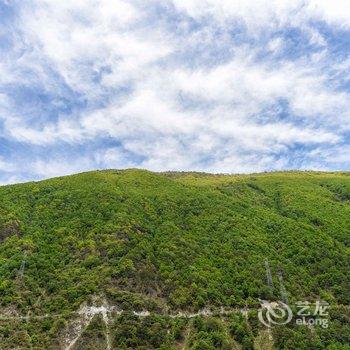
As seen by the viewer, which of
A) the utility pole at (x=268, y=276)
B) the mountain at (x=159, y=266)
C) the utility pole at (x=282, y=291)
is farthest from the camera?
the utility pole at (x=268, y=276)

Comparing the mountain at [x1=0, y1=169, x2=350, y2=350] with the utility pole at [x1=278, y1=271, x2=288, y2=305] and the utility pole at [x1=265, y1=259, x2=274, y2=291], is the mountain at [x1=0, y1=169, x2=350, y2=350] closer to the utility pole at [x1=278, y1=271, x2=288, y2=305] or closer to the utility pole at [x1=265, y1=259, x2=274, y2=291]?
the utility pole at [x1=265, y1=259, x2=274, y2=291]

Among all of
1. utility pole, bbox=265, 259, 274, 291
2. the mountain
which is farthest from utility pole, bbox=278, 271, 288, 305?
utility pole, bbox=265, 259, 274, 291

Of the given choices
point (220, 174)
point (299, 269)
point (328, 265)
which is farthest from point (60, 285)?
point (220, 174)

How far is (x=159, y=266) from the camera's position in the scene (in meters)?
85.7

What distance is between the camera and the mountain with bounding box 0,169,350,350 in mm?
70875

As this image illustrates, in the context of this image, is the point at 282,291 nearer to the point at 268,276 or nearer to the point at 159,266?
the point at 268,276

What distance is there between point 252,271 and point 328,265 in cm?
1504

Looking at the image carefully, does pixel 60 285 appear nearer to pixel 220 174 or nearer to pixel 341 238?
pixel 341 238

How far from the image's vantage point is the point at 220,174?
182000 millimetres

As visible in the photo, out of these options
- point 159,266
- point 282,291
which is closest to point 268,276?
point 282,291

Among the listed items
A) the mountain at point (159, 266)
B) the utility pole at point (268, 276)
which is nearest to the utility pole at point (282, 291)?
the mountain at point (159, 266)

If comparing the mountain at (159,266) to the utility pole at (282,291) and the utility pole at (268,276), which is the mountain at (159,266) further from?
the utility pole at (282,291)

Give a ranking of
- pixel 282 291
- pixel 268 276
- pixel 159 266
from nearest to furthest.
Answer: pixel 282 291
pixel 159 266
pixel 268 276

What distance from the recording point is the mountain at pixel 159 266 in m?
70.9
